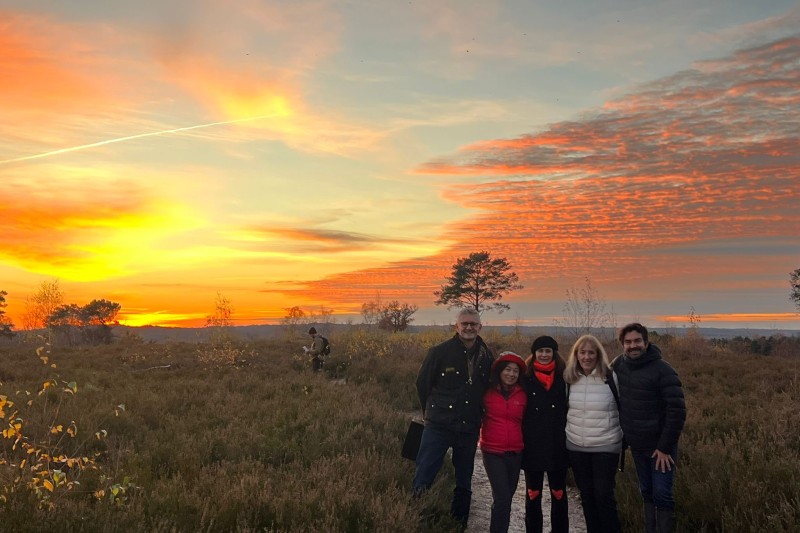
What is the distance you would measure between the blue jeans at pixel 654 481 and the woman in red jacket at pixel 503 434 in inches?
46.6

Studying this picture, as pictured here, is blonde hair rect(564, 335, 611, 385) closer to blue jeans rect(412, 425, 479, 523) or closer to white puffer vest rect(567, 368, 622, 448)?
white puffer vest rect(567, 368, 622, 448)

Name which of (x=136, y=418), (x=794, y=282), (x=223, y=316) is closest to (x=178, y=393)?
(x=136, y=418)

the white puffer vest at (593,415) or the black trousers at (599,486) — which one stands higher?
the white puffer vest at (593,415)

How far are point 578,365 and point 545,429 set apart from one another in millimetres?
752

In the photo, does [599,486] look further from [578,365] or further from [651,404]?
[578,365]

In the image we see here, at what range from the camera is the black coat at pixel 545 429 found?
5.50 m

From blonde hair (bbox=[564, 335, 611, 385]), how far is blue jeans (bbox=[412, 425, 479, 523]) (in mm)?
1221

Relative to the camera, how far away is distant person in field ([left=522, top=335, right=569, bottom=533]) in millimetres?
5508

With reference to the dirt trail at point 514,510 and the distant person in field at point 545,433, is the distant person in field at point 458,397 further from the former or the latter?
the dirt trail at point 514,510

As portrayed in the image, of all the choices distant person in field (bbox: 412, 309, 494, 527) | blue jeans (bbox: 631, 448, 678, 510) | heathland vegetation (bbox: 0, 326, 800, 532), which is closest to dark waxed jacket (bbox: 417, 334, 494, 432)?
distant person in field (bbox: 412, 309, 494, 527)

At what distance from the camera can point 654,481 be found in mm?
5375

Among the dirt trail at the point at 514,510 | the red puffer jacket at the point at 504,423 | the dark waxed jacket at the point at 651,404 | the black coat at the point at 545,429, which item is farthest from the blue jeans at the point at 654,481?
the dirt trail at the point at 514,510

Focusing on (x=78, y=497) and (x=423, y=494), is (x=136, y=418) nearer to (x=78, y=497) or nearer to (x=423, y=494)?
(x=78, y=497)

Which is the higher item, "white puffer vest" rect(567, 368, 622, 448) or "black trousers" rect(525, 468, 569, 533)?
"white puffer vest" rect(567, 368, 622, 448)
